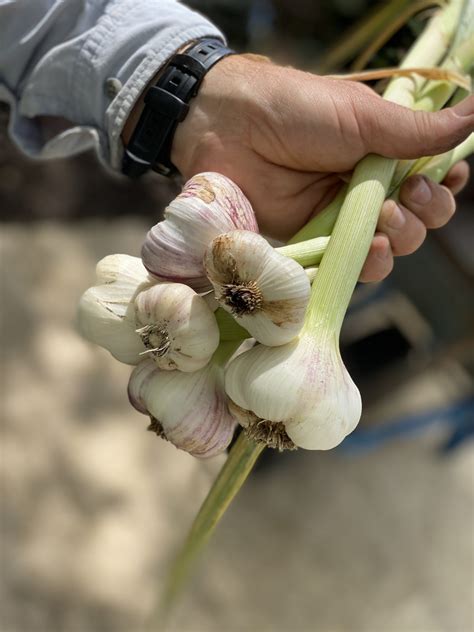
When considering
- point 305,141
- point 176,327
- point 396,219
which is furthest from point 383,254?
point 176,327

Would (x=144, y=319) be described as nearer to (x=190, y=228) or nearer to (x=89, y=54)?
(x=190, y=228)

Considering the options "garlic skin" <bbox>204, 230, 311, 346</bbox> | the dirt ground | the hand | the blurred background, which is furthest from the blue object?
"garlic skin" <bbox>204, 230, 311, 346</bbox>

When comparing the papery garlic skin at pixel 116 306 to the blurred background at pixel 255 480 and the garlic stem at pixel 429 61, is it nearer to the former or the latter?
the garlic stem at pixel 429 61

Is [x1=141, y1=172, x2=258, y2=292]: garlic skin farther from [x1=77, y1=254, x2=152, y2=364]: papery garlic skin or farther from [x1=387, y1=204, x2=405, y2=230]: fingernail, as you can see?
[x1=387, y1=204, x2=405, y2=230]: fingernail

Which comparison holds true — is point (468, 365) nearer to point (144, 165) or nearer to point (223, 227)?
point (144, 165)

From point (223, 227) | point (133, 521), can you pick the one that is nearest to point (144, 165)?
point (223, 227)
